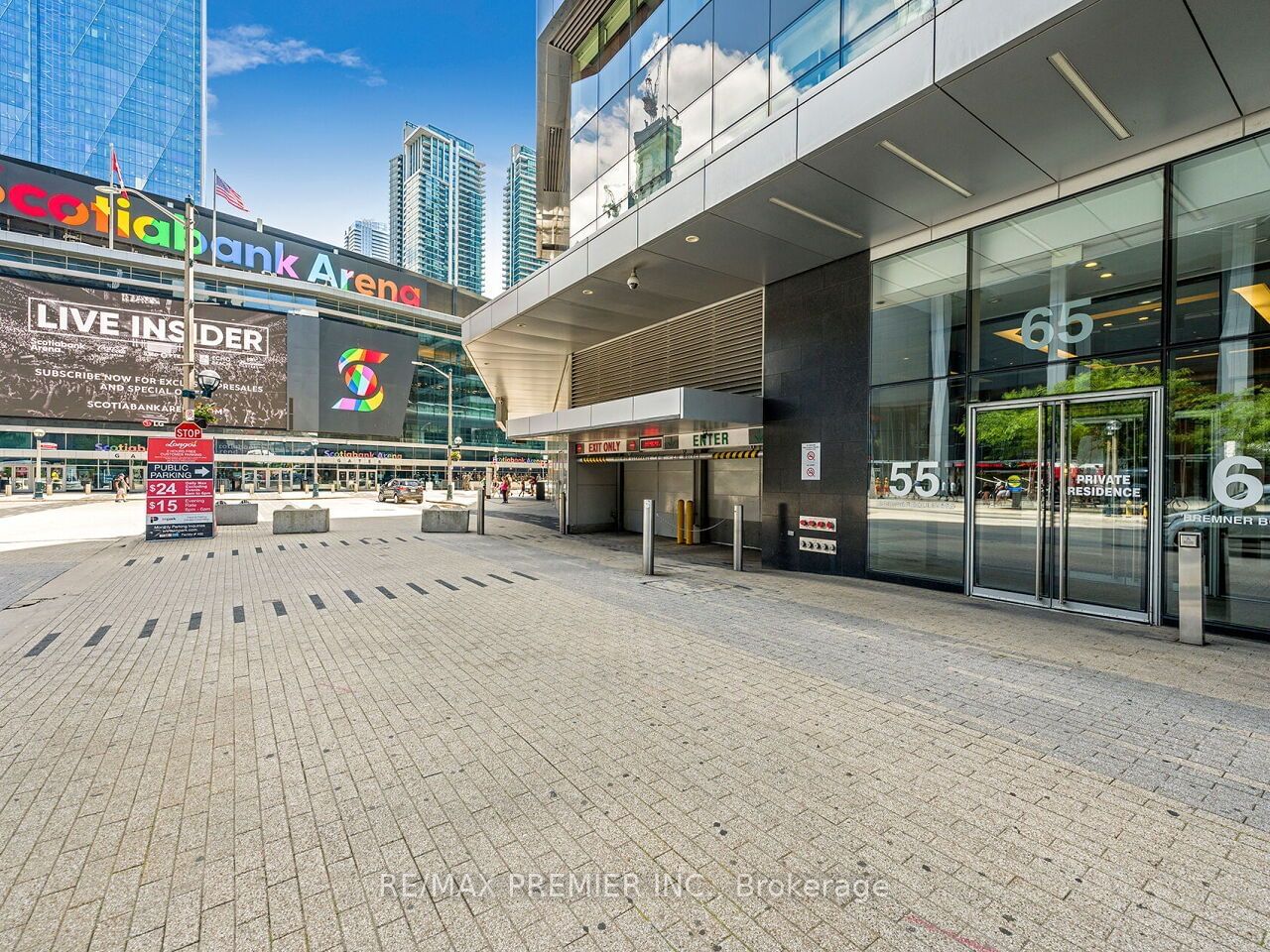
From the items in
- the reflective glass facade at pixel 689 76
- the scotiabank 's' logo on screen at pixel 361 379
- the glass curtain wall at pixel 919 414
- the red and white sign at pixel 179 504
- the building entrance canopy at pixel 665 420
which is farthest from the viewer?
the scotiabank 's' logo on screen at pixel 361 379

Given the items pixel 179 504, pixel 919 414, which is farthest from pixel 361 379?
pixel 919 414

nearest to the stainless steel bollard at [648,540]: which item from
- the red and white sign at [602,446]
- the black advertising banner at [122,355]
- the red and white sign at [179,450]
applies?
the red and white sign at [602,446]

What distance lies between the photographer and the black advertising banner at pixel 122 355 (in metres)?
45.1

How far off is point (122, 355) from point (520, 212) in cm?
8359

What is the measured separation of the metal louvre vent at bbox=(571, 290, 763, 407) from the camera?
1332 cm

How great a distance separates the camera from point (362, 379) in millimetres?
61406

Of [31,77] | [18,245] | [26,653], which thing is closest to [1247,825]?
[26,653]

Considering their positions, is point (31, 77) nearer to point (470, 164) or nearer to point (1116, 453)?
point (470, 164)

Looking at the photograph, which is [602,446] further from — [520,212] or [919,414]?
[520,212]

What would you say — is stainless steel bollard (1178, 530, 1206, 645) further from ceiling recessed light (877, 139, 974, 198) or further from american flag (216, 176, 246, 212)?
american flag (216, 176, 246, 212)

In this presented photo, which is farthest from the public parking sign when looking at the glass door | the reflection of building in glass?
the glass door

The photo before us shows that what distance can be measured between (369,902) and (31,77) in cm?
16705

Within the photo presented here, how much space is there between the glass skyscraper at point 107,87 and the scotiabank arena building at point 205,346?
228 ft

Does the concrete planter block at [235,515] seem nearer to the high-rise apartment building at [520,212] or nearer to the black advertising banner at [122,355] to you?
the black advertising banner at [122,355]
